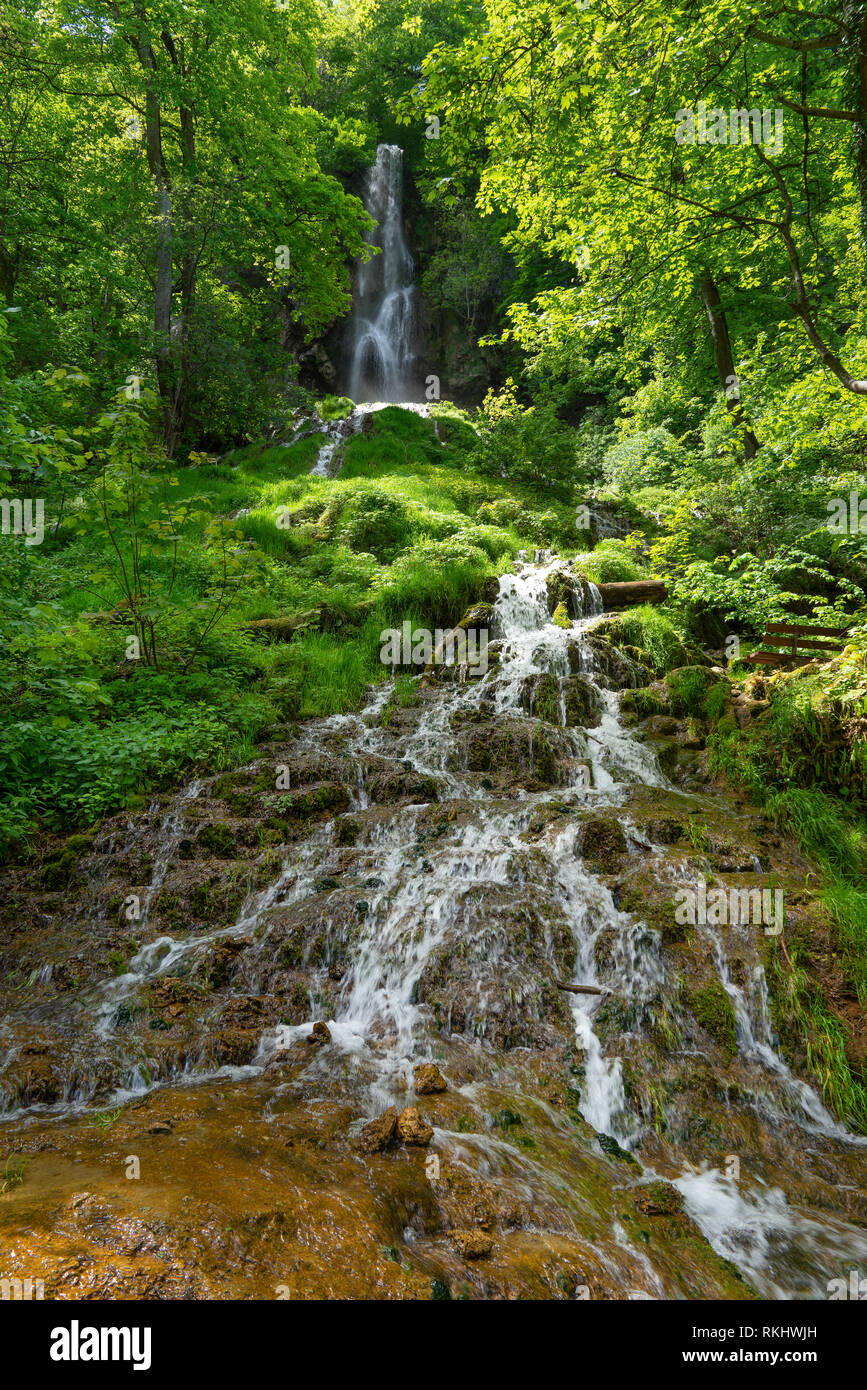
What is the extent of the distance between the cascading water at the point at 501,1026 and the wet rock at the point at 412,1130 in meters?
0.10

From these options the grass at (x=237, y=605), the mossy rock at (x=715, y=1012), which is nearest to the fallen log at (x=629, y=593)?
the grass at (x=237, y=605)

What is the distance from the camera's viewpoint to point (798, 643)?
7484 mm

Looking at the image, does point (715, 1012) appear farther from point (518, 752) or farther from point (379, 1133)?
point (518, 752)

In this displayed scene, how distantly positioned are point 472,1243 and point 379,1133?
2.28ft

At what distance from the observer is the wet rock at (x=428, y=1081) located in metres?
3.42

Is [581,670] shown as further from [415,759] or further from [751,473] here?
[751,473]

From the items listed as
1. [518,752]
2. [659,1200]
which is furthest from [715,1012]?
[518,752]

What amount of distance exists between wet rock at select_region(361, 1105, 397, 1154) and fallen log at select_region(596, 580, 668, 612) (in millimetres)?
9754

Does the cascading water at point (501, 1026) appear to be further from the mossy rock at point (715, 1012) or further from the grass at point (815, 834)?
the grass at point (815, 834)

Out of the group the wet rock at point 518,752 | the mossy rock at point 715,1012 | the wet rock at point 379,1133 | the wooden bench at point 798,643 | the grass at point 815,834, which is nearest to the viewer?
the wet rock at point 379,1133

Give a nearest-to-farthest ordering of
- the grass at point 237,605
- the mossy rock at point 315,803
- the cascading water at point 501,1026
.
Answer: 1. the cascading water at point 501,1026
2. the grass at point 237,605
3. the mossy rock at point 315,803

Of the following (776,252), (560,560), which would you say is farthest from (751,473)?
(776,252)

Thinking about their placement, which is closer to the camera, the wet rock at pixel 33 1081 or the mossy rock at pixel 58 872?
the wet rock at pixel 33 1081

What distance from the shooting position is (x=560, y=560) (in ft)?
41.2
